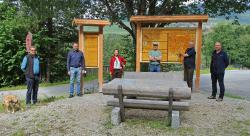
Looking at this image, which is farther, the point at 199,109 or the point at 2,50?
the point at 2,50

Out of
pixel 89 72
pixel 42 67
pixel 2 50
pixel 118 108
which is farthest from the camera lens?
pixel 89 72

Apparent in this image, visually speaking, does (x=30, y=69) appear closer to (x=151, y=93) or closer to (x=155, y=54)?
(x=155, y=54)

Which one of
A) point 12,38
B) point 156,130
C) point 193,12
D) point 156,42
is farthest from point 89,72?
point 156,130

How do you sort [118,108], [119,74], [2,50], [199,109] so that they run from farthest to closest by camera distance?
[2,50]
[119,74]
[199,109]
[118,108]

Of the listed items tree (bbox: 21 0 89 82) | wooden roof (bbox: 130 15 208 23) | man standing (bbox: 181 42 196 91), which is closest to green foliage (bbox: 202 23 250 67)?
tree (bbox: 21 0 89 82)

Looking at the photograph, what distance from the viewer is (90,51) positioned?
47.6ft

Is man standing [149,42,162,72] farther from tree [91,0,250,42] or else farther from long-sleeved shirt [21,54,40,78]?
tree [91,0,250,42]

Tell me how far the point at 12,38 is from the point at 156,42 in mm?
10203

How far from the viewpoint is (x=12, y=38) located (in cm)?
2184

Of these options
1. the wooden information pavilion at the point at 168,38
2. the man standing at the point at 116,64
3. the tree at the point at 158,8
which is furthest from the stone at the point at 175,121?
the tree at the point at 158,8

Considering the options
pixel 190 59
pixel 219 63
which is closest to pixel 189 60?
pixel 190 59

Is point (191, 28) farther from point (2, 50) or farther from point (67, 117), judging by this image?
point (2, 50)

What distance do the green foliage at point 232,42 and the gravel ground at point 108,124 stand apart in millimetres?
69506

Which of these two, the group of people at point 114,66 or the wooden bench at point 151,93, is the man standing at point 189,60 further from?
the wooden bench at point 151,93
